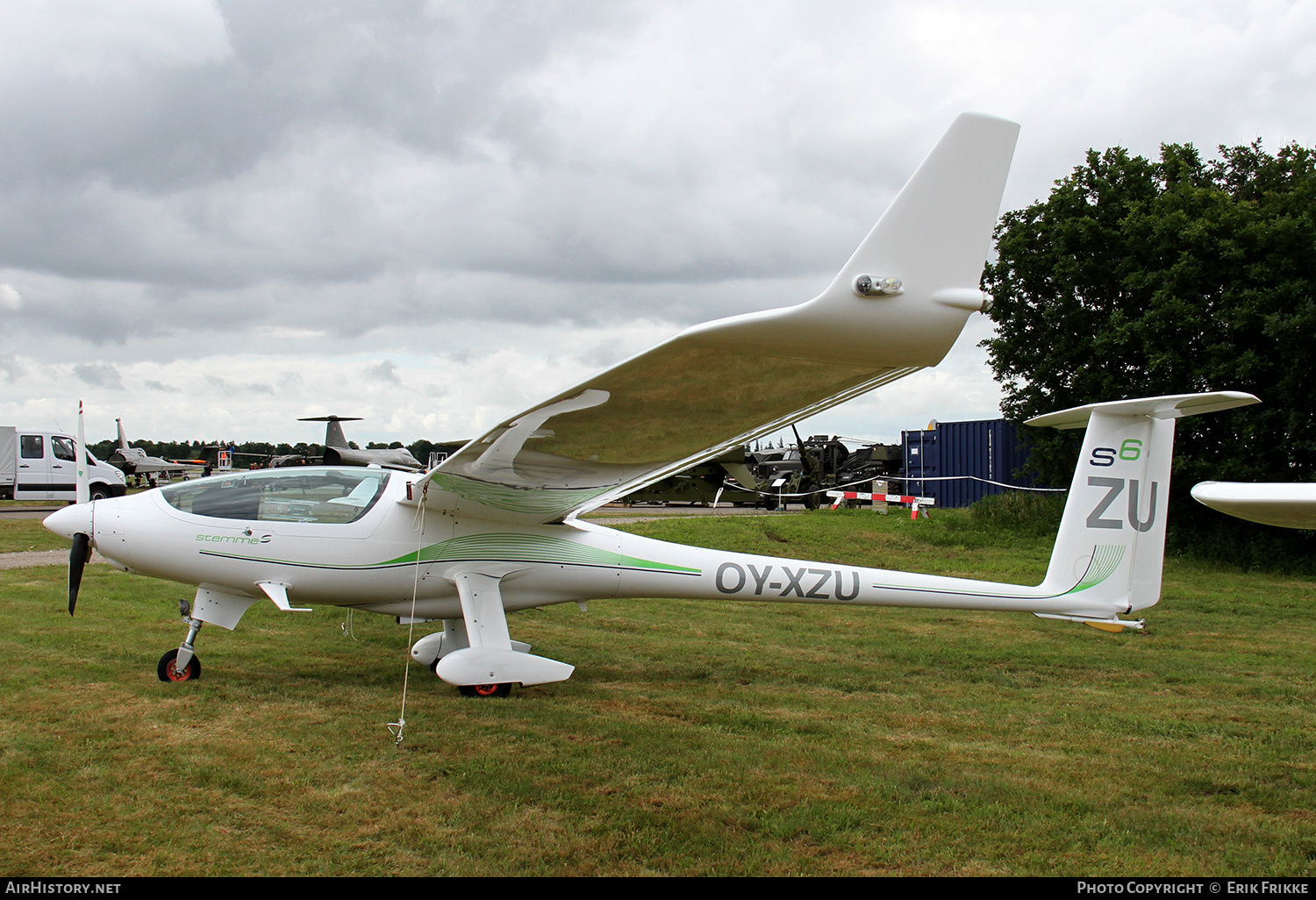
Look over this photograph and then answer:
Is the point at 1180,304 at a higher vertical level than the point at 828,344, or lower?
higher

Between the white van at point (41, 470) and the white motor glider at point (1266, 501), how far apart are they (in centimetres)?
2793

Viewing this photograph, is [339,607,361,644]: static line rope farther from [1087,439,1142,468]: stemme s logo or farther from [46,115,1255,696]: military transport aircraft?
[1087,439,1142,468]: stemme s logo

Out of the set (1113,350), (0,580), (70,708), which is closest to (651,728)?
(70,708)

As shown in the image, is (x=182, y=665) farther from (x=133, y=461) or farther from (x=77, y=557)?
(x=133, y=461)

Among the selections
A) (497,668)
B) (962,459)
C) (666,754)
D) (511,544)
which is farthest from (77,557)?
(962,459)

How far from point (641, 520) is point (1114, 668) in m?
12.8

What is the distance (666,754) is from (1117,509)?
4.23 meters

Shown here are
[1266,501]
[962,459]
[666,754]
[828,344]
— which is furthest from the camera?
[962,459]

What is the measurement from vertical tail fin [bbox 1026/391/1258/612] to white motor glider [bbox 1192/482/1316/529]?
2838mm

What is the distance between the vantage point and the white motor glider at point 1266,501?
336cm

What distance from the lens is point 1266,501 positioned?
344 cm

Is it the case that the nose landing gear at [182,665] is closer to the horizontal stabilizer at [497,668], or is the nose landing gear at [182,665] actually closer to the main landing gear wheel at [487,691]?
the main landing gear wheel at [487,691]

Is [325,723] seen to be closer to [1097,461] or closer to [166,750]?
[166,750]

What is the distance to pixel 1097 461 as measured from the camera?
6.57 m
